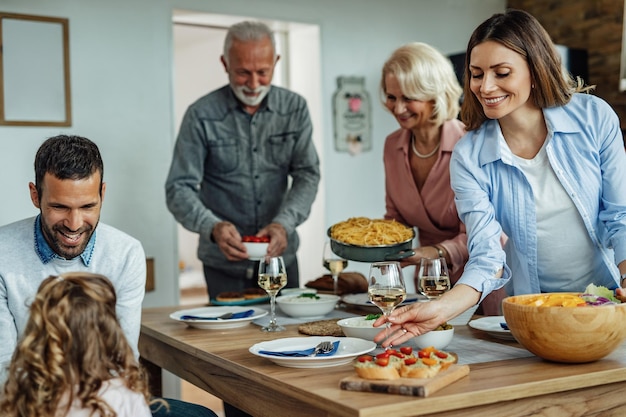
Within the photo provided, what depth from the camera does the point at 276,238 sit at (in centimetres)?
318

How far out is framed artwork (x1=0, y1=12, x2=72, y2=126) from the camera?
4109mm

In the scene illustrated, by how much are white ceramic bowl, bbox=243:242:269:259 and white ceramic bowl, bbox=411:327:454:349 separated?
1.11 m

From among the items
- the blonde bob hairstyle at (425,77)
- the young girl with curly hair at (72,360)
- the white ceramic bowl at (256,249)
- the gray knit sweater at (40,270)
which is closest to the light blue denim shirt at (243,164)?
the white ceramic bowl at (256,249)

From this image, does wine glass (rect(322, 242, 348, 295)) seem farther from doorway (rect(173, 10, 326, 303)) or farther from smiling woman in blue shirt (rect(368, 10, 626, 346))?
doorway (rect(173, 10, 326, 303))

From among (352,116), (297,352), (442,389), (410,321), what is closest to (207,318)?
(297,352)

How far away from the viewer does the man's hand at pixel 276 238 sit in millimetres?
3143

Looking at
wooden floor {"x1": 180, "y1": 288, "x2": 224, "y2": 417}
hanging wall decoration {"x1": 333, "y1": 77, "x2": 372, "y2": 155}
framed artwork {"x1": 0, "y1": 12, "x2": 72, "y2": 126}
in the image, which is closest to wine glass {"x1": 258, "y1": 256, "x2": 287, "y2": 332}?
wooden floor {"x1": 180, "y1": 288, "x2": 224, "y2": 417}

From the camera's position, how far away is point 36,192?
2.20 metres

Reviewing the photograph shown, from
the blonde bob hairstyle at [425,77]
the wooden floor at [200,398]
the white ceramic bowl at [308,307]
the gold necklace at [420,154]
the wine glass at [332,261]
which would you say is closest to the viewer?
the white ceramic bowl at [308,307]

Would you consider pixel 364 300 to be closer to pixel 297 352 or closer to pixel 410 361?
pixel 297 352

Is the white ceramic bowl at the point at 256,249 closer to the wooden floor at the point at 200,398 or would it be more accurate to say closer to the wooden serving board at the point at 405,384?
the wooden serving board at the point at 405,384

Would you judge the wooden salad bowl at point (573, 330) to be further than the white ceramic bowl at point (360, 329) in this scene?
No

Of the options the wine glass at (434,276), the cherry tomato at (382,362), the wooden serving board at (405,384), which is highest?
the wine glass at (434,276)

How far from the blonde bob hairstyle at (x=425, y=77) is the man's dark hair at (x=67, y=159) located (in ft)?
4.21
